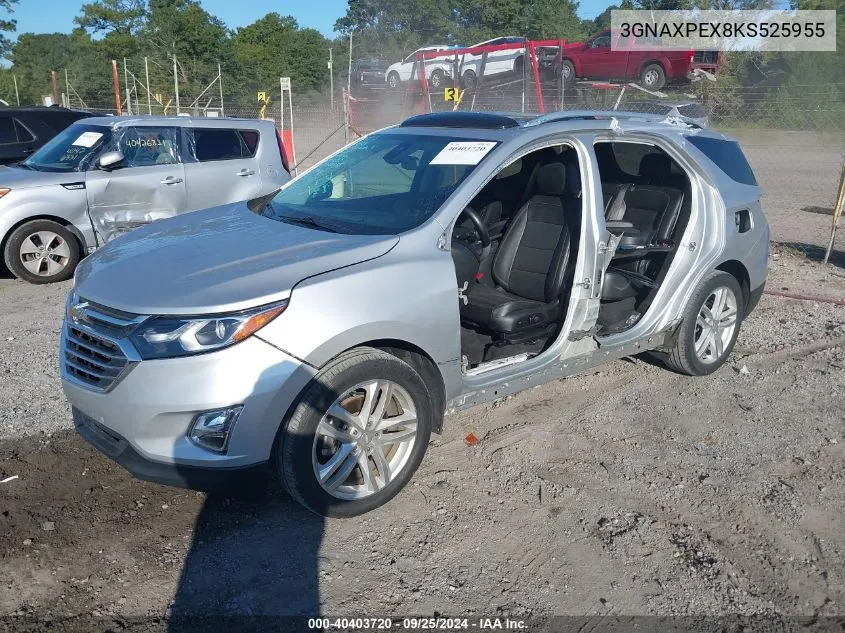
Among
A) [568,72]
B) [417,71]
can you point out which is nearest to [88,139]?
[417,71]

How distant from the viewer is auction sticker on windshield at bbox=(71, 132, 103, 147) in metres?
8.52

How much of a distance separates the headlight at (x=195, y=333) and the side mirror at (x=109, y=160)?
18.7 feet

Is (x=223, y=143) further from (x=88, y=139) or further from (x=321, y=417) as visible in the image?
(x=321, y=417)

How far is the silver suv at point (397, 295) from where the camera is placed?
3.17 metres

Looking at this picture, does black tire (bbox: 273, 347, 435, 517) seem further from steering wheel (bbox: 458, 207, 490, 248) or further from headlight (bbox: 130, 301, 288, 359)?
steering wheel (bbox: 458, 207, 490, 248)

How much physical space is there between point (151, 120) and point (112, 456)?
6.44 metres

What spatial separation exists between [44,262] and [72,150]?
1360mm

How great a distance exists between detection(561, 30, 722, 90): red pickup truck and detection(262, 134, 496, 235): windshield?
1544 cm

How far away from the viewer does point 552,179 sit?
15.1 feet

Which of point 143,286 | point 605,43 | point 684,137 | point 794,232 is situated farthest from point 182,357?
point 605,43

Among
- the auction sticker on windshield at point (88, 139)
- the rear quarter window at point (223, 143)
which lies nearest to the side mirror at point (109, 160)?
the auction sticker on windshield at point (88, 139)

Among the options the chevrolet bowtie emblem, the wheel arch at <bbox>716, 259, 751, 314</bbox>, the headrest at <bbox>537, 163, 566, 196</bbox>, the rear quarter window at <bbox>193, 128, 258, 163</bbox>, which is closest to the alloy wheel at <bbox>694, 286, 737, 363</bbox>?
the wheel arch at <bbox>716, 259, 751, 314</bbox>

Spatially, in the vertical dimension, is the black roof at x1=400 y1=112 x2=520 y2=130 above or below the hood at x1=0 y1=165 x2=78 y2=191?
above

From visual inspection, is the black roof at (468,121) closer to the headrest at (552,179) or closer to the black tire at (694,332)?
the headrest at (552,179)
